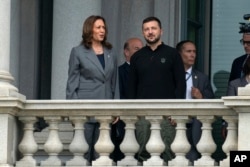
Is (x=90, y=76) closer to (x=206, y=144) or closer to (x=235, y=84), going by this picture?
(x=206, y=144)

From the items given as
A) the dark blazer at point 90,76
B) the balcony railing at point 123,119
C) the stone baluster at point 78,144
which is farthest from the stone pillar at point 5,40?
the stone baluster at point 78,144

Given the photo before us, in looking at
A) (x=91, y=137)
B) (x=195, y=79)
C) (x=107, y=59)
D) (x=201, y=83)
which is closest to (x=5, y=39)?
(x=107, y=59)

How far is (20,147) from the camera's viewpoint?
32125 millimetres

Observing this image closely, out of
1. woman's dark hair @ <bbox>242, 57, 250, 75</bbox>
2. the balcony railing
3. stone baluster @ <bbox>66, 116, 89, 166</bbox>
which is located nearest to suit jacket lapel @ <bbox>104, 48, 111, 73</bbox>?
the balcony railing

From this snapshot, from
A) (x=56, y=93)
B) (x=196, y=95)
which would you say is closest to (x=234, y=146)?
(x=196, y=95)

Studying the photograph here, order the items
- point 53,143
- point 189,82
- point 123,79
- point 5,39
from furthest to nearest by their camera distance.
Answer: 1. point 123,79
2. point 189,82
3. point 5,39
4. point 53,143

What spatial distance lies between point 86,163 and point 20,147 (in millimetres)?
1075

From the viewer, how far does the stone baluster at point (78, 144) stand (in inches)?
1252

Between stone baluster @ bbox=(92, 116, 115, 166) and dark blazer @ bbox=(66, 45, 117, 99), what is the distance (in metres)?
0.45

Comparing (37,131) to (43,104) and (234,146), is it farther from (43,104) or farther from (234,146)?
(234,146)

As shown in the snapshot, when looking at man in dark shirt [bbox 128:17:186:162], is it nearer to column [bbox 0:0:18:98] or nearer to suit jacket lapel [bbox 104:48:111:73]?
suit jacket lapel [bbox 104:48:111:73]

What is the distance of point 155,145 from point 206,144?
75 cm

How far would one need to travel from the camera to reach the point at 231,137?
1238 inches

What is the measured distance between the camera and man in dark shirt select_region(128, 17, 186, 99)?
104ft
